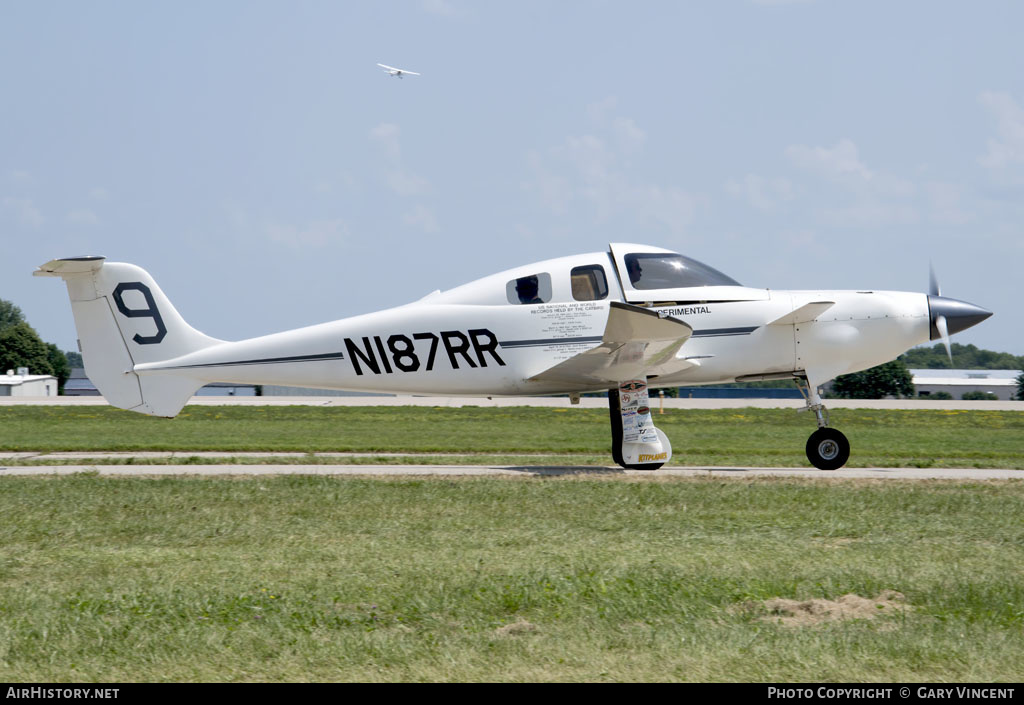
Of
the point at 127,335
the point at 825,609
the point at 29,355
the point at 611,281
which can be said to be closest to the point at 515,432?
the point at 611,281

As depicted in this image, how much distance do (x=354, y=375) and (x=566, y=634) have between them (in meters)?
10.1

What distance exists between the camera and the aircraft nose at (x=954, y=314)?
51.7ft

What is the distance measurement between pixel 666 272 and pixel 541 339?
2.15 meters

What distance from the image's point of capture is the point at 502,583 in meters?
7.36

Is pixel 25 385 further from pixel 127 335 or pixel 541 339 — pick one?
pixel 541 339

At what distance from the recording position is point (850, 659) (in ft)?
18.1

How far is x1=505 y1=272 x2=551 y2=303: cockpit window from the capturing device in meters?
15.3

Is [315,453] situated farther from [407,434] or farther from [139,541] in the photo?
[139,541]

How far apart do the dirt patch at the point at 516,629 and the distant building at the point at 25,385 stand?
75056 mm

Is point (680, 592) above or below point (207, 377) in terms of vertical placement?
below

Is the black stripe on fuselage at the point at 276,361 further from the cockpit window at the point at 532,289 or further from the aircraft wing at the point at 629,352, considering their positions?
the aircraft wing at the point at 629,352

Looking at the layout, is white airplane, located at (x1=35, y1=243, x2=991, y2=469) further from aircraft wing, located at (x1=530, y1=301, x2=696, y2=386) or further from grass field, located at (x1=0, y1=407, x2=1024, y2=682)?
grass field, located at (x1=0, y1=407, x2=1024, y2=682)

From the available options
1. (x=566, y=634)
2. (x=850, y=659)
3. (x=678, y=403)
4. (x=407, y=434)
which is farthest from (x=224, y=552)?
(x=678, y=403)

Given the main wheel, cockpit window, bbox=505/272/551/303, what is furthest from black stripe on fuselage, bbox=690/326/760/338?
cockpit window, bbox=505/272/551/303
